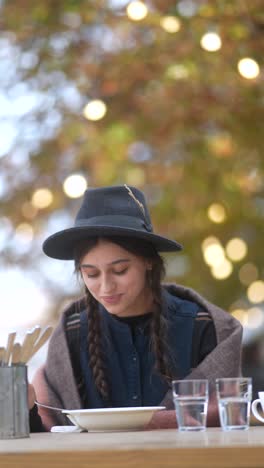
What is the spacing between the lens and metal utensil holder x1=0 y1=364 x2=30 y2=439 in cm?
225

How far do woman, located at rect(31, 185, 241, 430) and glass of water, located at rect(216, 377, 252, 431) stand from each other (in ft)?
2.49

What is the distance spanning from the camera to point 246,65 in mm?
5605

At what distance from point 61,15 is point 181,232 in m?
1.65

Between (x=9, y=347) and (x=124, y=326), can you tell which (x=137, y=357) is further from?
(x=9, y=347)

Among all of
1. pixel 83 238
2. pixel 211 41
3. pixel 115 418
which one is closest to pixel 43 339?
pixel 115 418

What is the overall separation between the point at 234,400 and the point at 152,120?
4.57m

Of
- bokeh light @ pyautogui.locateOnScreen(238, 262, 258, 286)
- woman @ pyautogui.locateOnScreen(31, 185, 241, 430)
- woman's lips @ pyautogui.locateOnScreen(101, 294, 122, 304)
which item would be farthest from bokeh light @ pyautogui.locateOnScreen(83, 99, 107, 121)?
woman's lips @ pyautogui.locateOnScreen(101, 294, 122, 304)

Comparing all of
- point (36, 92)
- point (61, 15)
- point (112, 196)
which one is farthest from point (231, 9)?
point (112, 196)

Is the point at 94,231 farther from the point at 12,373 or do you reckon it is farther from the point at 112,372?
the point at 12,373

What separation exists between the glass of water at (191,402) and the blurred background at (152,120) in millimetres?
3596

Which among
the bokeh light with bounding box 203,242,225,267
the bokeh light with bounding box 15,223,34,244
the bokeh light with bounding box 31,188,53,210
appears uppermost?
the bokeh light with bounding box 31,188,53,210

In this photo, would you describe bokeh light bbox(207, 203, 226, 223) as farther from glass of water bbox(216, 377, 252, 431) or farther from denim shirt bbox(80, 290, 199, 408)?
glass of water bbox(216, 377, 252, 431)

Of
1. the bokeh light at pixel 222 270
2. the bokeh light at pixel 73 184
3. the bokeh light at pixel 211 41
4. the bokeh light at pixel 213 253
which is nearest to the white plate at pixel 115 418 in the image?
the bokeh light at pixel 211 41

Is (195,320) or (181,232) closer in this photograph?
(195,320)
